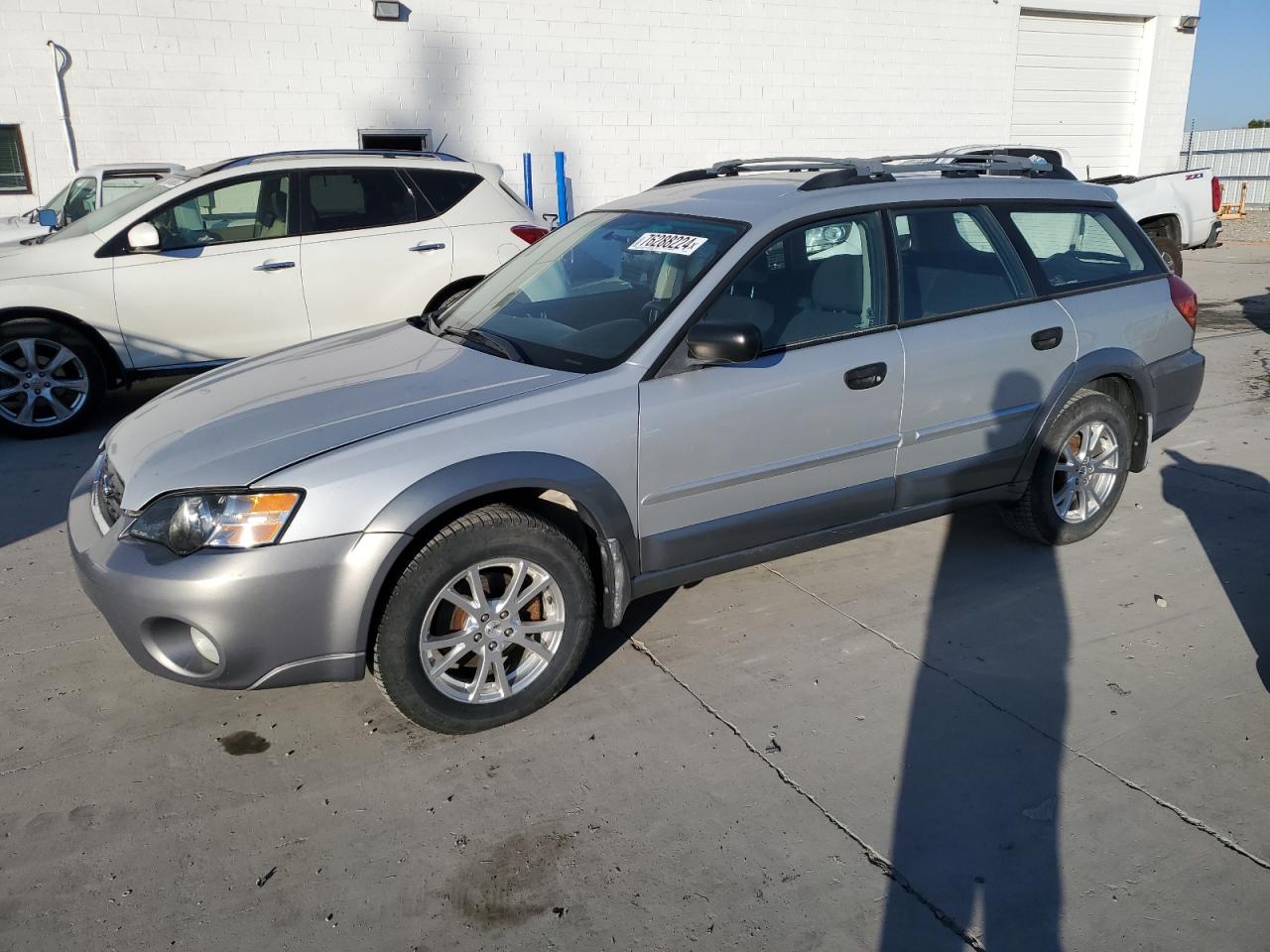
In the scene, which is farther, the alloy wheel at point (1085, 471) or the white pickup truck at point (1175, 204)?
the white pickup truck at point (1175, 204)

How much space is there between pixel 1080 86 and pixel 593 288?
16593 millimetres

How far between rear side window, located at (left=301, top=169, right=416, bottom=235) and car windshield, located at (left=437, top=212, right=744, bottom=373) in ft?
10.6

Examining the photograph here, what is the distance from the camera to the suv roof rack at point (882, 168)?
429cm

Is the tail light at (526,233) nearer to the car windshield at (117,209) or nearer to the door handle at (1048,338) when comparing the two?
the car windshield at (117,209)

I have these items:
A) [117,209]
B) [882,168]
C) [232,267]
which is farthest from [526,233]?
[882,168]

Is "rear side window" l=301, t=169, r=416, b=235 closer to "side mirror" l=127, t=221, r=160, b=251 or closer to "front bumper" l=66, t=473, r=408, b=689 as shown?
"side mirror" l=127, t=221, r=160, b=251

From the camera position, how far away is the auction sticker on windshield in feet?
12.6

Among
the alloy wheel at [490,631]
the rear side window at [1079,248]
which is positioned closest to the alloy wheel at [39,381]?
the alloy wheel at [490,631]

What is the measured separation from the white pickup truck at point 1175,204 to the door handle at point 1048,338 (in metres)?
7.72

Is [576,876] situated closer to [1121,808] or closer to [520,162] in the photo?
[1121,808]

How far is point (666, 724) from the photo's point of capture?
11.4 ft

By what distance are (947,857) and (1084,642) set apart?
1.53m

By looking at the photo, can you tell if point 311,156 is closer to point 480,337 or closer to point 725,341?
point 480,337

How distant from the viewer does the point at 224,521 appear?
3.00m
